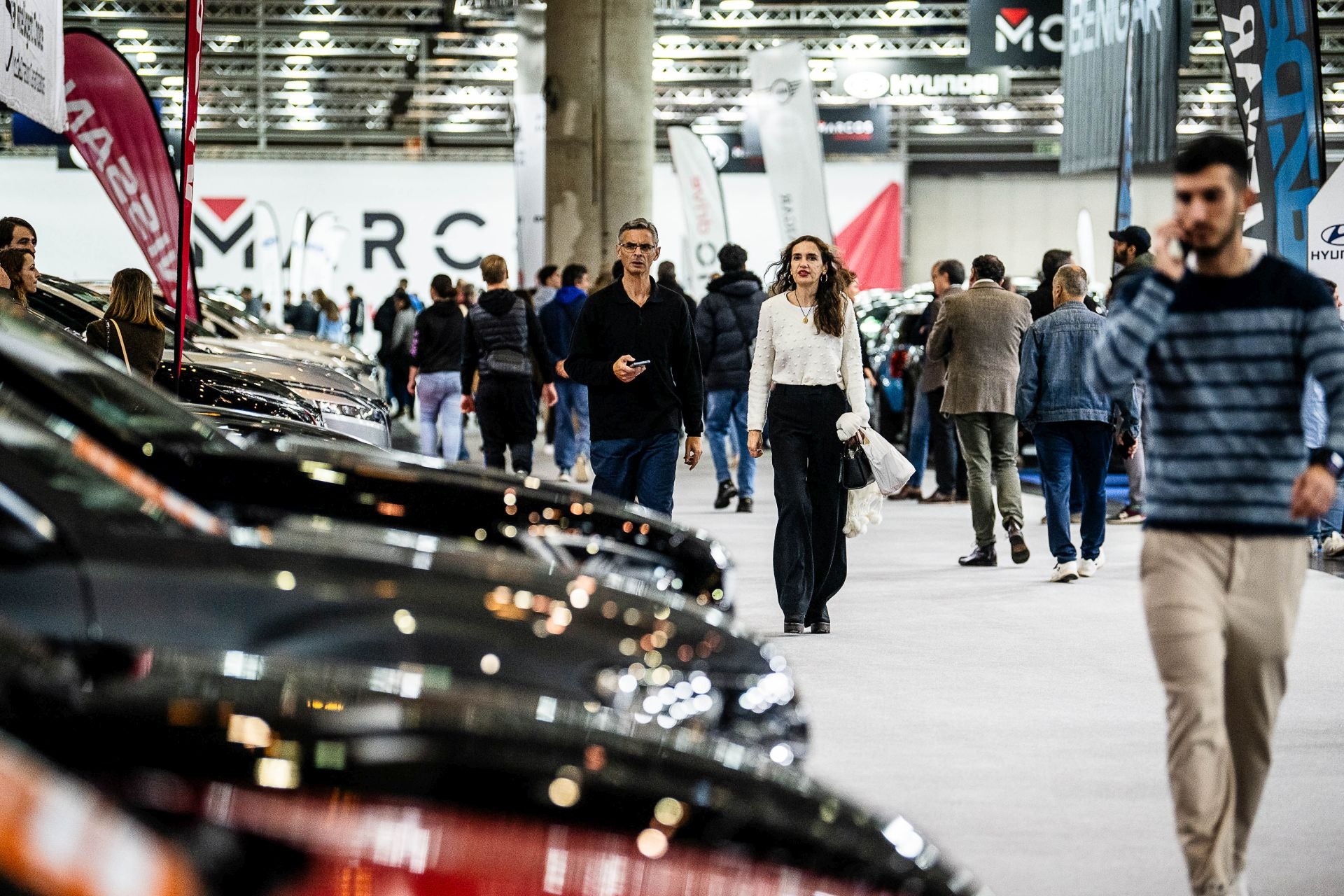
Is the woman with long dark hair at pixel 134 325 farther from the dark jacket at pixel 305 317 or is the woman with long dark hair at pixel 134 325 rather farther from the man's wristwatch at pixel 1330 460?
the dark jacket at pixel 305 317

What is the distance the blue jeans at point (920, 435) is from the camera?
13.5m

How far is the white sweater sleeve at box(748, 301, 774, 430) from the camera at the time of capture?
7.38 metres

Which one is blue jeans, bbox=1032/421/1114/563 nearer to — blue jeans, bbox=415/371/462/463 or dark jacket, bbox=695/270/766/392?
dark jacket, bbox=695/270/766/392

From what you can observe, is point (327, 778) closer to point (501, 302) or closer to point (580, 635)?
point (580, 635)

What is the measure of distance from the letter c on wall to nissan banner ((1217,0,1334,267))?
25163mm

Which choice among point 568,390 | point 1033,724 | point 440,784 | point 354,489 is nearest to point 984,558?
point 1033,724

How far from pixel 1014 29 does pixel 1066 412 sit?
415 inches

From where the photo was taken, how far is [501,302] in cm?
1235

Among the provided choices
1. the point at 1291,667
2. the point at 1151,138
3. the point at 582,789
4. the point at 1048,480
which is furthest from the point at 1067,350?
the point at 582,789

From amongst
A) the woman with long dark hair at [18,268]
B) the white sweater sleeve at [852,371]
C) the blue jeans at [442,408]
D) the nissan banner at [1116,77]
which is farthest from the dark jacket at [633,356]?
the blue jeans at [442,408]

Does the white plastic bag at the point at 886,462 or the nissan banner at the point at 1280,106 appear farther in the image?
the nissan banner at the point at 1280,106

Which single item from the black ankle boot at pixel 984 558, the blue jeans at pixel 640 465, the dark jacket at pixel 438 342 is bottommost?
the black ankle boot at pixel 984 558

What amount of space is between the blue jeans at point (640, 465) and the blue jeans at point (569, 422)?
21.8ft

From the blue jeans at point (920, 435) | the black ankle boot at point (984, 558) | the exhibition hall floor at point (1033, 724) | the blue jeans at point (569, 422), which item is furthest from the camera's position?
the blue jeans at point (569, 422)
